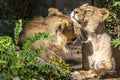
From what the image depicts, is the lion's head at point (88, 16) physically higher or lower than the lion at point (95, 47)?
higher

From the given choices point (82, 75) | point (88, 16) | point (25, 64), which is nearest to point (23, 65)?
point (25, 64)

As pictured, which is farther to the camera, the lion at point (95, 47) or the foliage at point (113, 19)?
the foliage at point (113, 19)

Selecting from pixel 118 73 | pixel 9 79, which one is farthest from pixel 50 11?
pixel 9 79

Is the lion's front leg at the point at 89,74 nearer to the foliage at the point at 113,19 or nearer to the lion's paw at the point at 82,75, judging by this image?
the lion's paw at the point at 82,75

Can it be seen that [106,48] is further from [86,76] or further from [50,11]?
[50,11]

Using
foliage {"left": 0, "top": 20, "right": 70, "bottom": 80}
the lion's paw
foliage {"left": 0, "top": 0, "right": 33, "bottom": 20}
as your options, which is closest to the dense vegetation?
foliage {"left": 0, "top": 20, "right": 70, "bottom": 80}

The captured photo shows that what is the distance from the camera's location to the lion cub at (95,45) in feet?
19.4

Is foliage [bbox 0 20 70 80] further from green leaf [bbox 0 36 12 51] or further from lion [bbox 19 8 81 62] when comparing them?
lion [bbox 19 8 81 62]

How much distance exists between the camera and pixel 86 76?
19.6ft

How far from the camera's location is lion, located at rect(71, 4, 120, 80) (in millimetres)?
5918

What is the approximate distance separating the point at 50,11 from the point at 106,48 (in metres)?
0.87

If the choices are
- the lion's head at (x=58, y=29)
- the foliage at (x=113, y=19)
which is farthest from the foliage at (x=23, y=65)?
the foliage at (x=113, y=19)

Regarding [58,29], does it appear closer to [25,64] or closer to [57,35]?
[57,35]

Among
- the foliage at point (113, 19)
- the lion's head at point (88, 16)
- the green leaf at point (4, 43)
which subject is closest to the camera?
the green leaf at point (4, 43)
